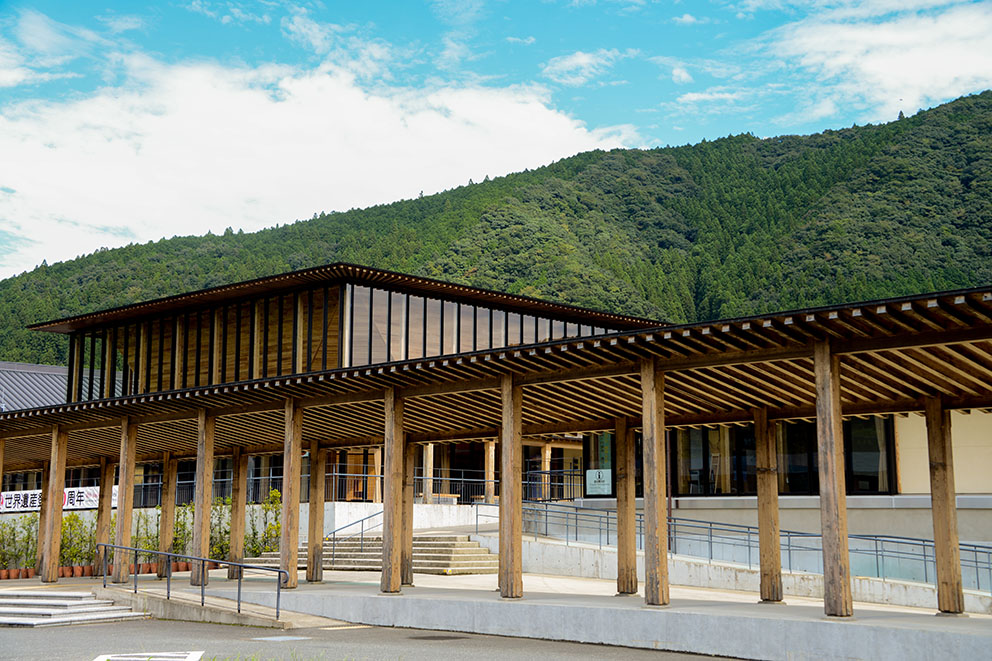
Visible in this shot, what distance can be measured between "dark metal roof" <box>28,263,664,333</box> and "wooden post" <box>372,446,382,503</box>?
6.14 m

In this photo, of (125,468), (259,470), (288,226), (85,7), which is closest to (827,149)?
(288,226)

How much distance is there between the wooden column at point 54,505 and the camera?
76.3 feet

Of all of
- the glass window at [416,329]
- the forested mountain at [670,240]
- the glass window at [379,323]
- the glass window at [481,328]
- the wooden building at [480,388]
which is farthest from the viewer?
the forested mountain at [670,240]

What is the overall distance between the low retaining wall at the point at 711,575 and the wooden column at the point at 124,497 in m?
9.20

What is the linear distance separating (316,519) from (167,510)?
673cm

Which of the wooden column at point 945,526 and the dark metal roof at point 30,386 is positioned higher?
the dark metal roof at point 30,386

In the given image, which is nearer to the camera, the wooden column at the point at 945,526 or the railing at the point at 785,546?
the wooden column at the point at 945,526

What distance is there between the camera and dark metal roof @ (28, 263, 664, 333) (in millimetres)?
25938

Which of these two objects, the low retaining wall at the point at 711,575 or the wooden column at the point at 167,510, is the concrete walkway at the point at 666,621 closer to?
the low retaining wall at the point at 711,575

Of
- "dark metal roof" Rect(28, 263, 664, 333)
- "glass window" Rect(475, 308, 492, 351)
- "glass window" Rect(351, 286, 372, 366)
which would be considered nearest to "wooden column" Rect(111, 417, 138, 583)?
"dark metal roof" Rect(28, 263, 664, 333)

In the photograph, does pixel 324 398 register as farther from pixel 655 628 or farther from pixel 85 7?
pixel 85 7

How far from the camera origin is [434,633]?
49.0ft

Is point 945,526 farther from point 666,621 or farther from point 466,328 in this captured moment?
point 466,328

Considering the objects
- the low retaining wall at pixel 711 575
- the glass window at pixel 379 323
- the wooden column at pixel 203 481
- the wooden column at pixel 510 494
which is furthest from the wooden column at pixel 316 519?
the wooden column at pixel 510 494
